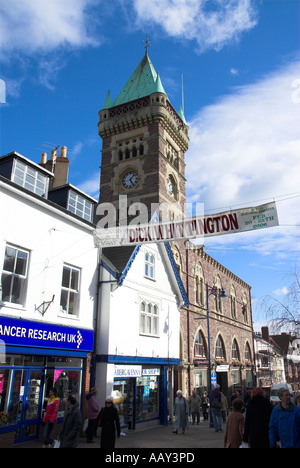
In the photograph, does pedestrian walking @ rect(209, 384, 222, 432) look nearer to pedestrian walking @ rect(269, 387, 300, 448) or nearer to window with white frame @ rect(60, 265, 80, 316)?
window with white frame @ rect(60, 265, 80, 316)

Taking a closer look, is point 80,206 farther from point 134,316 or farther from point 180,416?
point 180,416

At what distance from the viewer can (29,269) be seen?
37.7 ft

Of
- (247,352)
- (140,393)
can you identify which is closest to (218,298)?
(247,352)

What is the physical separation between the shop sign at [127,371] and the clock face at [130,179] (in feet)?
74.1

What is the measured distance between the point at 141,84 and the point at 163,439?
1446 inches

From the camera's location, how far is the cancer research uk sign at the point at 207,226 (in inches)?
401

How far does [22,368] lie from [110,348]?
3536 millimetres

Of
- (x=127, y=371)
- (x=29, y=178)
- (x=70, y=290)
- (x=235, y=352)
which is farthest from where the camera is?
(x=235, y=352)

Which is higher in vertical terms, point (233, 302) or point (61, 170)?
point (61, 170)

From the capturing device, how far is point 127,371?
1455cm

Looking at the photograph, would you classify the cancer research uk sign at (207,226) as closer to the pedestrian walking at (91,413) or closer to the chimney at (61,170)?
the pedestrian walking at (91,413)

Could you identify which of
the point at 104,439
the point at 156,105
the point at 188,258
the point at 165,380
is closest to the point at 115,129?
the point at 156,105

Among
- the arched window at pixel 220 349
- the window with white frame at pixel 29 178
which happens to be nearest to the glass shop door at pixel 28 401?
the window with white frame at pixel 29 178

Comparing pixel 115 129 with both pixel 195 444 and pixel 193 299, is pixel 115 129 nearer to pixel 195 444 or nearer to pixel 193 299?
pixel 193 299
